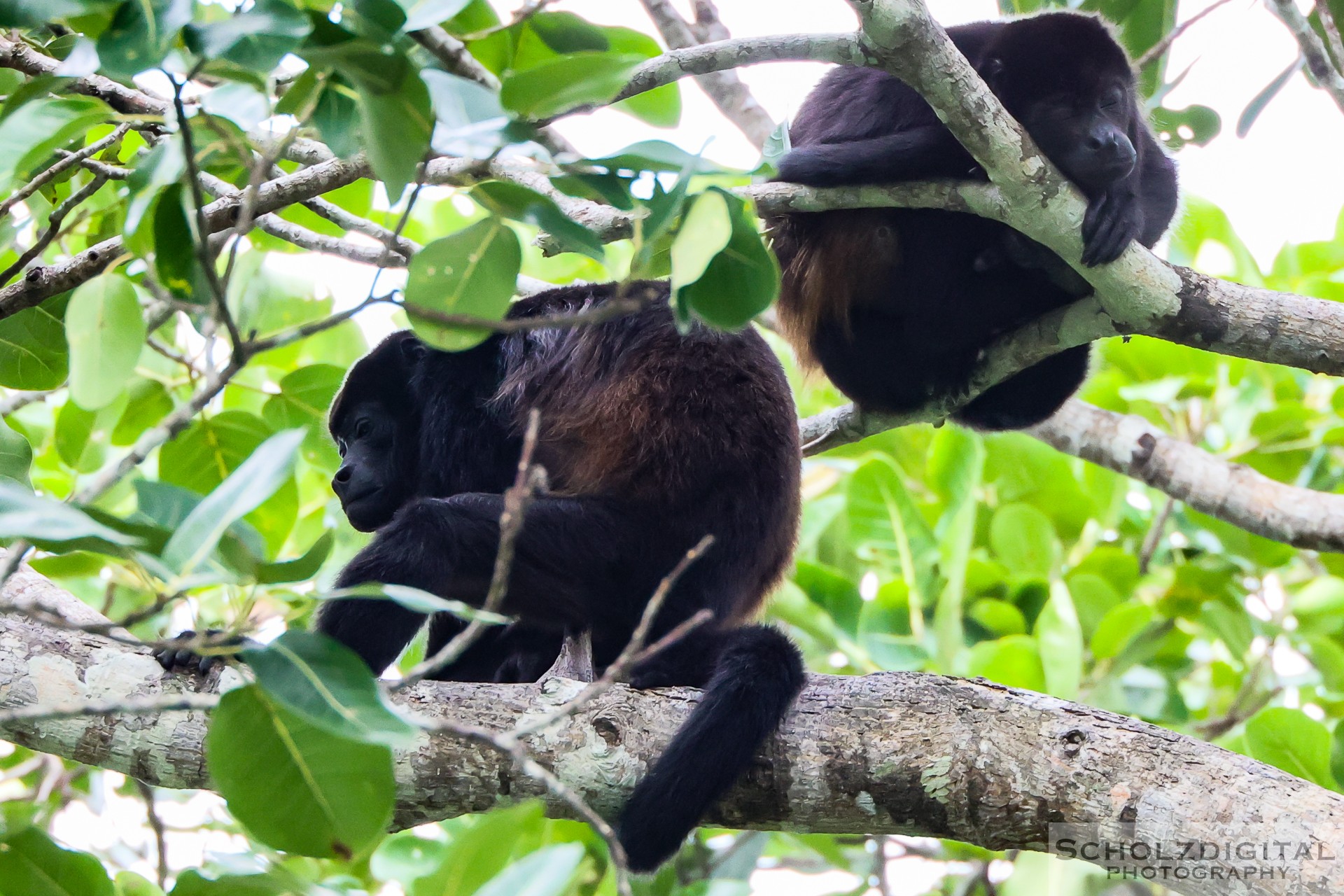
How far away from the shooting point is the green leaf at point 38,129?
1283 millimetres

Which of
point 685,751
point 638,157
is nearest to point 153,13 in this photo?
point 638,157

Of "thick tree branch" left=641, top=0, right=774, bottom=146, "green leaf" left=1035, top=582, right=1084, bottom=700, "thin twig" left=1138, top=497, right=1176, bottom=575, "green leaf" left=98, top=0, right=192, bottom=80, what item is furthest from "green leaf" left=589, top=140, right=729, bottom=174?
"thin twig" left=1138, top=497, right=1176, bottom=575

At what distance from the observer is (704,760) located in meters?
1.94

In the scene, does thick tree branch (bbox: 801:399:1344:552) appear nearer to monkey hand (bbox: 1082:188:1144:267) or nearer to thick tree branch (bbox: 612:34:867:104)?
monkey hand (bbox: 1082:188:1144:267)

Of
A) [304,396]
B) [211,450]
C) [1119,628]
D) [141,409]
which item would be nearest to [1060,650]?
[1119,628]

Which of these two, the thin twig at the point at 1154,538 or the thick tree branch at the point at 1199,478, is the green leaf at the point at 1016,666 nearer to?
the thick tree branch at the point at 1199,478

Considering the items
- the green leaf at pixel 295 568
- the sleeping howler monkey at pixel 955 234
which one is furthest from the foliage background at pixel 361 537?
the sleeping howler monkey at pixel 955 234

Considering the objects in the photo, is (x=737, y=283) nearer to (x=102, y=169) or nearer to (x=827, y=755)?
(x=827, y=755)

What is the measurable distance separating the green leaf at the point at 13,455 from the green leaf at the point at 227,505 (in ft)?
2.75

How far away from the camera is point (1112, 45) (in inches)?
105

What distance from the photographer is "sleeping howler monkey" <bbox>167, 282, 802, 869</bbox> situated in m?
2.02

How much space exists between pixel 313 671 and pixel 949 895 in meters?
3.63

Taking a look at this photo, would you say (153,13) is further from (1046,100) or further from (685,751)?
(1046,100)

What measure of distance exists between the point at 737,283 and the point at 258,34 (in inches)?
23.4
